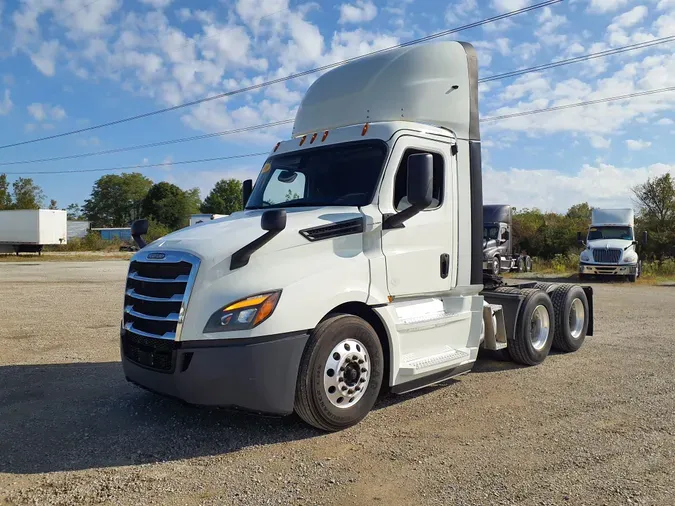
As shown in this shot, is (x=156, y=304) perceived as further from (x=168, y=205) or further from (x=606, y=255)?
(x=168, y=205)

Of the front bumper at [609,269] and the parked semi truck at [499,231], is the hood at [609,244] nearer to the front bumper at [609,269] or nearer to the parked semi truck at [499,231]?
the front bumper at [609,269]

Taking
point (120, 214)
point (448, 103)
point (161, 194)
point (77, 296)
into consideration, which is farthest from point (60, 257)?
point (120, 214)

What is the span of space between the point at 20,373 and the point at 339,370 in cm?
461

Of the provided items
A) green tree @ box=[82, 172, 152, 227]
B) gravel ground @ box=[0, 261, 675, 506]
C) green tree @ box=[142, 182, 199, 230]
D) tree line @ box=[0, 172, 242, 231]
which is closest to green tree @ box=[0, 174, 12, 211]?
tree line @ box=[0, 172, 242, 231]

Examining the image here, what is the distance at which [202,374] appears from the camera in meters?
4.47

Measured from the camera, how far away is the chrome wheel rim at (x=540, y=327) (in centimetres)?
790

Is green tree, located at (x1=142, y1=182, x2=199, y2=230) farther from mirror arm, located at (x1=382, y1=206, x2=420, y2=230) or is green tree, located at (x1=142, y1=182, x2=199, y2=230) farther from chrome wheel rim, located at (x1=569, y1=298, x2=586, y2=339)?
mirror arm, located at (x1=382, y1=206, x2=420, y2=230)

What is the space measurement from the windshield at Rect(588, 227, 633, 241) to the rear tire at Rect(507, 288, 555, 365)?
1947 cm

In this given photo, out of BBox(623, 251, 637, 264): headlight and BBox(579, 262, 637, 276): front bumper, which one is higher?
BBox(623, 251, 637, 264): headlight

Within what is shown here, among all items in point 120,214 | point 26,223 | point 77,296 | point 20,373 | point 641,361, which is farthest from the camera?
point 120,214

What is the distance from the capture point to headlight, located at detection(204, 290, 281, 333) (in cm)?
449

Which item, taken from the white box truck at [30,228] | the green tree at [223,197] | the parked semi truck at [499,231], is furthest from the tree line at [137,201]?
the parked semi truck at [499,231]

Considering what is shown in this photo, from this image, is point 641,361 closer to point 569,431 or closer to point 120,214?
point 569,431

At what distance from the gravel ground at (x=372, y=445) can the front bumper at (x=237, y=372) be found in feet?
1.36
